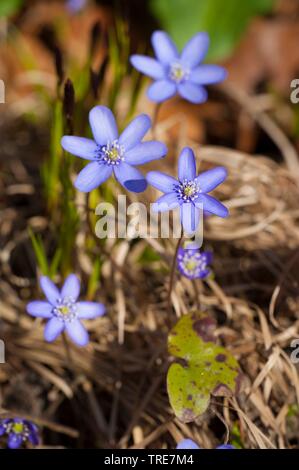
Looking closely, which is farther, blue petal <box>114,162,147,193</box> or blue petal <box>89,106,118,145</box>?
blue petal <box>89,106,118,145</box>

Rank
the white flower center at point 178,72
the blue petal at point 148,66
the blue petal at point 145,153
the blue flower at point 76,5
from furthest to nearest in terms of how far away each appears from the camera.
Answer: the blue flower at point 76,5 < the white flower center at point 178,72 < the blue petal at point 148,66 < the blue petal at point 145,153

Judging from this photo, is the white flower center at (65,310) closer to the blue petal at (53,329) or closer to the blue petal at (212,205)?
the blue petal at (53,329)

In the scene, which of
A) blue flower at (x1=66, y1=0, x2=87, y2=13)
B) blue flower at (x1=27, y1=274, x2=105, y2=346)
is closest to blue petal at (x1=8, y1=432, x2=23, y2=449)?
blue flower at (x1=27, y1=274, x2=105, y2=346)

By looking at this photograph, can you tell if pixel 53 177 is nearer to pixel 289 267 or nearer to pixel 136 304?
pixel 136 304

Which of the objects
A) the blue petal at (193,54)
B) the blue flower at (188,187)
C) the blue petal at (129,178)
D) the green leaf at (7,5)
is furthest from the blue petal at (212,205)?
the green leaf at (7,5)

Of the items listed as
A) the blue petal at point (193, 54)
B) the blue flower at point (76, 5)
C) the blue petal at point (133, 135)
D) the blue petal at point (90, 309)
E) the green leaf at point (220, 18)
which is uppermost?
the blue flower at point (76, 5)

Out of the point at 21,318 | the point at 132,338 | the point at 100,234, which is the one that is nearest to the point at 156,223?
the point at 100,234

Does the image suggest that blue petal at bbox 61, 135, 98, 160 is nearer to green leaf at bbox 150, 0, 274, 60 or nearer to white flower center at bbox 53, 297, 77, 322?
white flower center at bbox 53, 297, 77, 322

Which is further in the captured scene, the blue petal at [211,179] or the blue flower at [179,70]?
the blue flower at [179,70]
